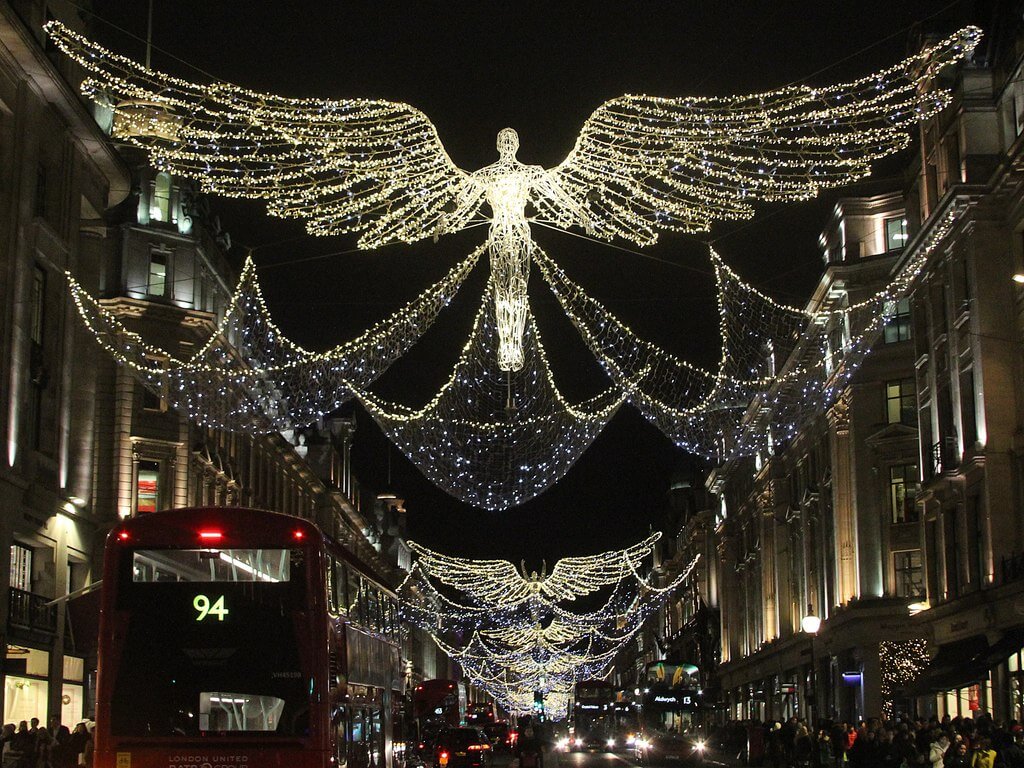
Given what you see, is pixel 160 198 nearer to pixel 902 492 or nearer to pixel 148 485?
Answer: pixel 148 485

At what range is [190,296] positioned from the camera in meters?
49.6

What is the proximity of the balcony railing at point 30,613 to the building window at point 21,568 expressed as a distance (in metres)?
0.30

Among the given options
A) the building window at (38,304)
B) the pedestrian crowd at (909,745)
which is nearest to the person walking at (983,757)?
the pedestrian crowd at (909,745)

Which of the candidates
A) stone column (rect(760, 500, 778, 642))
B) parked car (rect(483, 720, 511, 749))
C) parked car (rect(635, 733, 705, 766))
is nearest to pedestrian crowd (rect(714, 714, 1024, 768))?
parked car (rect(635, 733, 705, 766))

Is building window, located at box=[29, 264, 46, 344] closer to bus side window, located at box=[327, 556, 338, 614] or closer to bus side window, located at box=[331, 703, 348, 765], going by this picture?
bus side window, located at box=[327, 556, 338, 614]

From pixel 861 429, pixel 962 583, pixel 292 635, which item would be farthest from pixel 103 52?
pixel 861 429

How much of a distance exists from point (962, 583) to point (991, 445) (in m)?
5.05

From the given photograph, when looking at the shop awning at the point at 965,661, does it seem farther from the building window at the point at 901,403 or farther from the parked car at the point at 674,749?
the building window at the point at 901,403

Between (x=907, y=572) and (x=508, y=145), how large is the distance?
34.1 meters

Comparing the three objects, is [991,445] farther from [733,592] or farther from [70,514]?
[733,592]

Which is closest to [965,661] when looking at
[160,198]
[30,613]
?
[30,613]

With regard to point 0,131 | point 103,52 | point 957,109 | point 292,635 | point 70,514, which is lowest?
point 292,635

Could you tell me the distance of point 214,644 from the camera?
15.9 meters

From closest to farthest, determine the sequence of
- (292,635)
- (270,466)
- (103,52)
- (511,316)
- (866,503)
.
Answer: (292,635), (103,52), (511,316), (866,503), (270,466)
